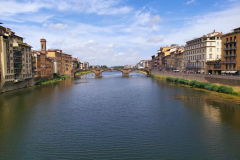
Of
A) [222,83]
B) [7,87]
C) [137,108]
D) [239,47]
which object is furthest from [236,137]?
[7,87]

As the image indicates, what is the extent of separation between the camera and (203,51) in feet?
219

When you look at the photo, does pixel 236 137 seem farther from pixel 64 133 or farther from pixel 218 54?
pixel 218 54

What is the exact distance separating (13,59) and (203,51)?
54351 millimetres

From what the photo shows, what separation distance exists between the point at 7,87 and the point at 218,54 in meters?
59.1

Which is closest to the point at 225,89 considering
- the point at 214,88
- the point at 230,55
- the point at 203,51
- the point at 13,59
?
the point at 214,88

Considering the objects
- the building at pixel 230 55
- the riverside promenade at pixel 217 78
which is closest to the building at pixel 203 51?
the riverside promenade at pixel 217 78

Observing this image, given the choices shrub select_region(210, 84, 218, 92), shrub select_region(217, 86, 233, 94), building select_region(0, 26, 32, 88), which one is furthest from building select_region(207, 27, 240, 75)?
building select_region(0, 26, 32, 88)

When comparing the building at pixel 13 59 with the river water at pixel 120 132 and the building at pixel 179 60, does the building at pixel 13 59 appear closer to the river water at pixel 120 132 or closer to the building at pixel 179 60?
the river water at pixel 120 132

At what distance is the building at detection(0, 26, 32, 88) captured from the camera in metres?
43.6

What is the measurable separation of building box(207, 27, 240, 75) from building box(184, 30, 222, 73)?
685 cm

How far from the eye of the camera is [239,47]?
165 ft

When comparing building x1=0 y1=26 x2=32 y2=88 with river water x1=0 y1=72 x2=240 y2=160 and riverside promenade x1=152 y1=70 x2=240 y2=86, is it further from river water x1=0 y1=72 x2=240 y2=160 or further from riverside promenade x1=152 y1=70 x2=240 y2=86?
riverside promenade x1=152 y1=70 x2=240 y2=86

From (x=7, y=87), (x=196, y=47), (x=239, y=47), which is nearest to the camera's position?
(x=7, y=87)

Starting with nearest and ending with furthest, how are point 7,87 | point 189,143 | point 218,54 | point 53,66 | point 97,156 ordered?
point 97,156, point 189,143, point 7,87, point 218,54, point 53,66
